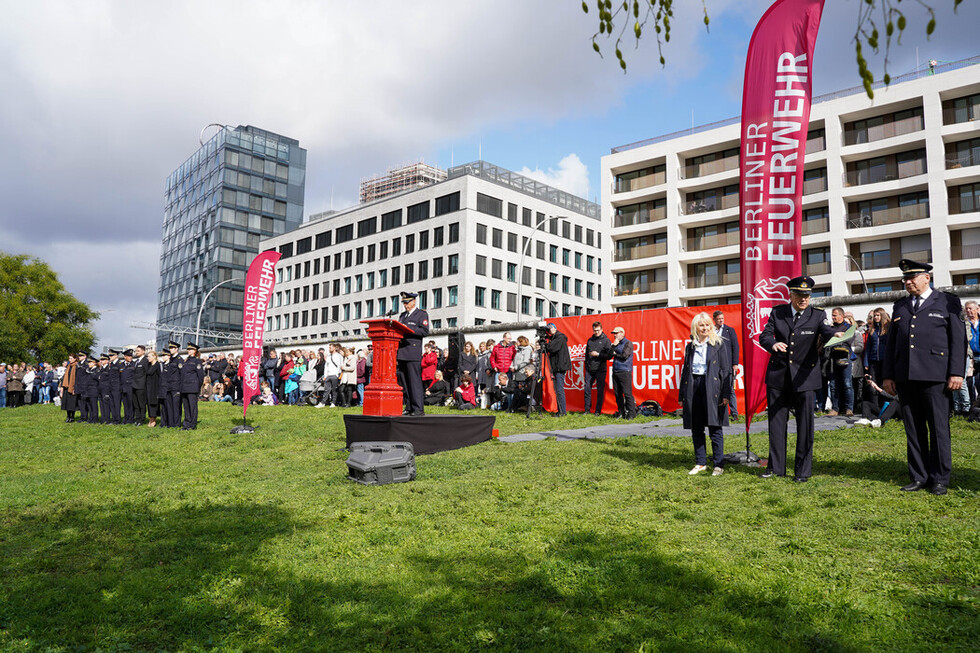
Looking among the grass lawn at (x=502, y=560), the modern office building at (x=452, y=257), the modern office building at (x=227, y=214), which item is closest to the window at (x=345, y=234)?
the modern office building at (x=452, y=257)

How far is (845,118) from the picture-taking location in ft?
176

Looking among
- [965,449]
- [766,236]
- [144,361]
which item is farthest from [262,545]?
[144,361]

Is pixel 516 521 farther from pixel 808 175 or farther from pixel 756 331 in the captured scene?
pixel 808 175

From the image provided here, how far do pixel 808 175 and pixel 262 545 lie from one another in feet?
194

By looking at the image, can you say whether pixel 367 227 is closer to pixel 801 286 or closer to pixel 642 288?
pixel 642 288

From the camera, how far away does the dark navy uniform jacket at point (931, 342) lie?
698cm

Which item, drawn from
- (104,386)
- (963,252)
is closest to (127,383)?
(104,386)

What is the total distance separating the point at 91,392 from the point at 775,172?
19609 millimetres

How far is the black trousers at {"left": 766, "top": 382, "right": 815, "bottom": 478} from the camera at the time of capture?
7.71 meters

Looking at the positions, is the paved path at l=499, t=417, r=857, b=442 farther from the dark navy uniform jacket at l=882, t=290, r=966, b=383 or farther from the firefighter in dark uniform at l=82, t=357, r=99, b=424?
the firefighter in dark uniform at l=82, t=357, r=99, b=424

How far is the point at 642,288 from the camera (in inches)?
2569

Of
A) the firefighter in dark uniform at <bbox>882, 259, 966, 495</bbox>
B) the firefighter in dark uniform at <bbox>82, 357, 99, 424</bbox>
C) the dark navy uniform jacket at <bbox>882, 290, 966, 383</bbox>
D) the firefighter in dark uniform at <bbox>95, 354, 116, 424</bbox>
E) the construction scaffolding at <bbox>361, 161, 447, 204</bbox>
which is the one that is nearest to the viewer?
the firefighter in dark uniform at <bbox>882, 259, 966, 495</bbox>

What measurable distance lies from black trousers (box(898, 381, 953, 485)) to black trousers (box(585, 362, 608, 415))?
957 cm

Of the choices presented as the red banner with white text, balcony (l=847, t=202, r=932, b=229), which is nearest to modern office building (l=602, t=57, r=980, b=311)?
balcony (l=847, t=202, r=932, b=229)
